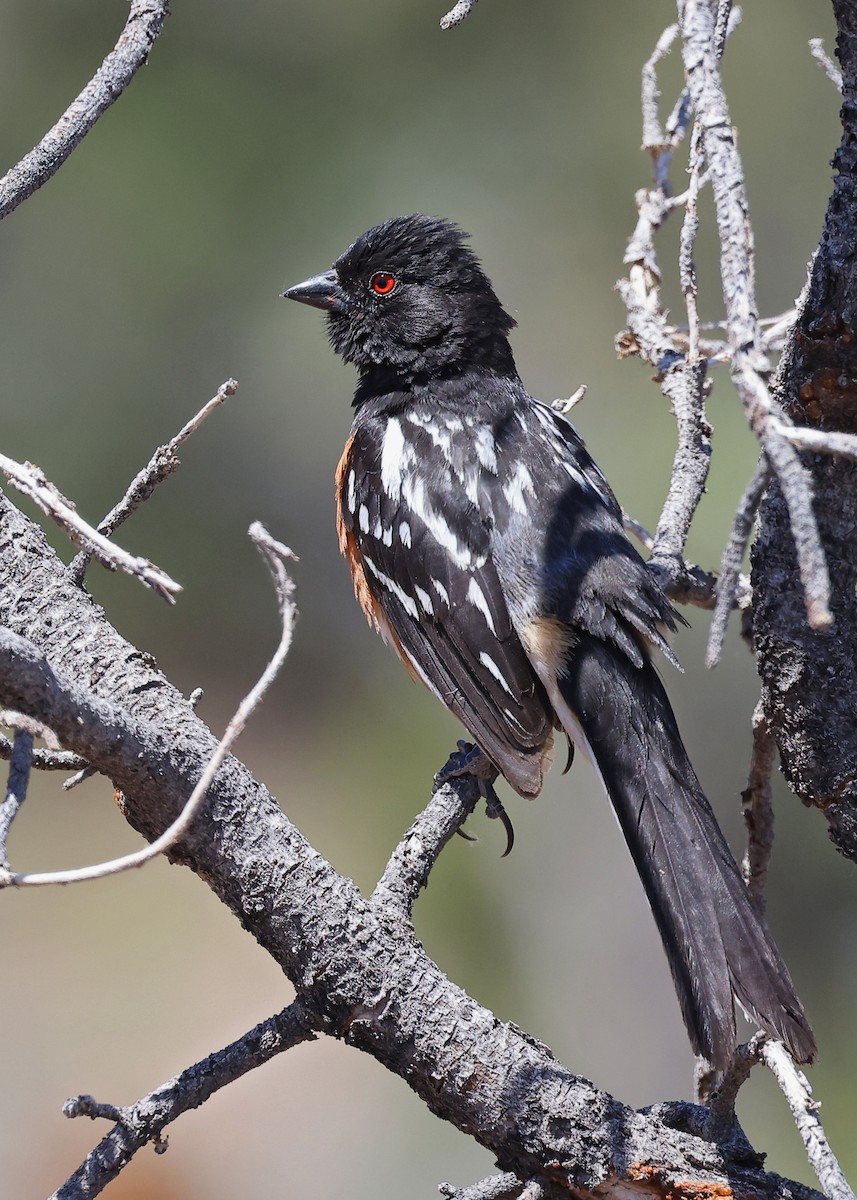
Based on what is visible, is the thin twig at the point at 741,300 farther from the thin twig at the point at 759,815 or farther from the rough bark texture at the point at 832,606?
the thin twig at the point at 759,815

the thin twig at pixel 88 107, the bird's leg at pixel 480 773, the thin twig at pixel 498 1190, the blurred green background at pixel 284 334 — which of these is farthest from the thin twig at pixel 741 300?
the blurred green background at pixel 284 334

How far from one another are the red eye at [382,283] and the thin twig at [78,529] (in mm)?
2027

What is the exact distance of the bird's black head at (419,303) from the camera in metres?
3.10

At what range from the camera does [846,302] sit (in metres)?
1.74

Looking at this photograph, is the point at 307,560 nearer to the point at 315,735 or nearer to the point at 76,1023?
the point at 315,735

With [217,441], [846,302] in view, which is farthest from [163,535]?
[846,302]

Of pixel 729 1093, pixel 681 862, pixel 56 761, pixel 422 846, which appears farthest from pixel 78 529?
pixel 681 862

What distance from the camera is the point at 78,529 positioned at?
3.91ft

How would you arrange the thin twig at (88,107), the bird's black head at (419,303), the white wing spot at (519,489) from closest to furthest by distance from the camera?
the thin twig at (88,107)
the white wing spot at (519,489)
the bird's black head at (419,303)

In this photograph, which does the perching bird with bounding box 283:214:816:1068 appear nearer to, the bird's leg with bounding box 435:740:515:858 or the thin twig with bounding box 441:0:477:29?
the bird's leg with bounding box 435:740:515:858

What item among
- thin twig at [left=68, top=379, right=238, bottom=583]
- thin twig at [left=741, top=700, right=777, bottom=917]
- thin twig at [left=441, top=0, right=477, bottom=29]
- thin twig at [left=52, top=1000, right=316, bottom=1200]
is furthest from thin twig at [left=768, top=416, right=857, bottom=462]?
thin twig at [left=741, top=700, right=777, bottom=917]

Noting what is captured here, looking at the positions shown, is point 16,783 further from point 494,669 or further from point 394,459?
point 394,459

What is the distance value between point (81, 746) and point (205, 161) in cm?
737

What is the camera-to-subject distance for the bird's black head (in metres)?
3.10
